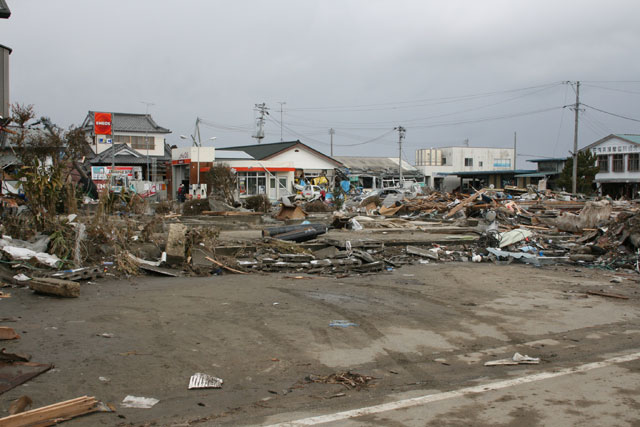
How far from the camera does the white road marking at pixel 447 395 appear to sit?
4531 mm

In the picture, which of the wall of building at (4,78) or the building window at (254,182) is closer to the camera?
the wall of building at (4,78)

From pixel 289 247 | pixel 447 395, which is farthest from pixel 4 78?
pixel 447 395

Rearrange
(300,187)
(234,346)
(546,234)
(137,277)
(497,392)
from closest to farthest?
(497,392) → (234,346) → (137,277) → (546,234) → (300,187)

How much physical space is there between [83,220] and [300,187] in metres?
36.3

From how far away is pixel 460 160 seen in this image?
78.4 m

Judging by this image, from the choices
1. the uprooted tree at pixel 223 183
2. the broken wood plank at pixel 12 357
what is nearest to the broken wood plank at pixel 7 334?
the broken wood plank at pixel 12 357

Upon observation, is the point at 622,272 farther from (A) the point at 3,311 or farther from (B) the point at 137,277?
(A) the point at 3,311

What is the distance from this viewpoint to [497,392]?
5.24 m

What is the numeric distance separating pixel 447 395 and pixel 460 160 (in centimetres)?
7635

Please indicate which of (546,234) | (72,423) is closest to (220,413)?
(72,423)

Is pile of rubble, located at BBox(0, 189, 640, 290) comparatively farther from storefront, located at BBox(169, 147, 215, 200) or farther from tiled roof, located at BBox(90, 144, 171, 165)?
tiled roof, located at BBox(90, 144, 171, 165)

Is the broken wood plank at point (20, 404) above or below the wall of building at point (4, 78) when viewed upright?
below

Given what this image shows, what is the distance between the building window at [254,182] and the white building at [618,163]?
32.6 metres

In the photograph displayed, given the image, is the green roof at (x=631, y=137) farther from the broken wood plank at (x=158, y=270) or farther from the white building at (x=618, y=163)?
the broken wood plank at (x=158, y=270)
